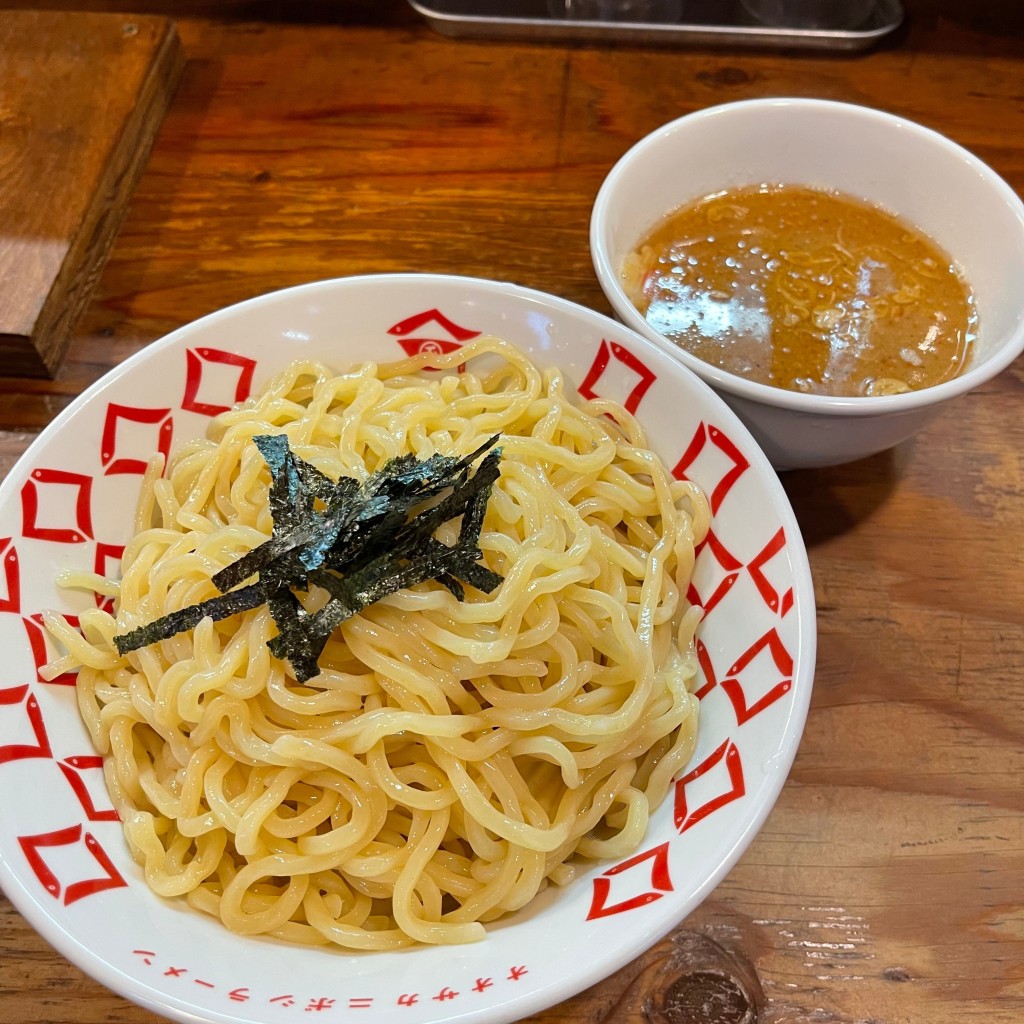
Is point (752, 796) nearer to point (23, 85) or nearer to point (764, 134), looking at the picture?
point (764, 134)

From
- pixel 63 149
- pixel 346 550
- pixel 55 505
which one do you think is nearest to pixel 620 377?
pixel 346 550

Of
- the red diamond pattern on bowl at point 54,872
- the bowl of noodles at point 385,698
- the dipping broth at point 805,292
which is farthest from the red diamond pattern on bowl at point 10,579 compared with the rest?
the dipping broth at point 805,292

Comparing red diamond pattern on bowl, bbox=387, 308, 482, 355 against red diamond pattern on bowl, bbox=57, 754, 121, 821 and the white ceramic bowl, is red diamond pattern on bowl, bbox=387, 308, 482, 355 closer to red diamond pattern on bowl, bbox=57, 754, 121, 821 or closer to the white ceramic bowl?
the white ceramic bowl

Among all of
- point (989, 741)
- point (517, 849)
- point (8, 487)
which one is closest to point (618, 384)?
point (517, 849)

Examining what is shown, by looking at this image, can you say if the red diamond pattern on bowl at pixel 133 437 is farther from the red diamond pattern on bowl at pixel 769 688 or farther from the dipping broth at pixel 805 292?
the red diamond pattern on bowl at pixel 769 688

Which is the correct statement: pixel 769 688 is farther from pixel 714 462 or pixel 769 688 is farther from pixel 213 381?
pixel 213 381

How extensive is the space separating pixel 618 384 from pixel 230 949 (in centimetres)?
126

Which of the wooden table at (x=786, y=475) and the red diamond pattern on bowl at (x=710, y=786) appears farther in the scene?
the wooden table at (x=786, y=475)

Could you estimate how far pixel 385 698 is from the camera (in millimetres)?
1483

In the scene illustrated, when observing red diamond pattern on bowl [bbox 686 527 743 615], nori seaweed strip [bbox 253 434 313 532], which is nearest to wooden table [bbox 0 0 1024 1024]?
red diamond pattern on bowl [bbox 686 527 743 615]

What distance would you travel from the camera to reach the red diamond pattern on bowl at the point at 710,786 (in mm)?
1345

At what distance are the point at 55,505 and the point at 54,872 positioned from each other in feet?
2.20

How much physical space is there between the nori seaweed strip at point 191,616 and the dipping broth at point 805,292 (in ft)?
3.54

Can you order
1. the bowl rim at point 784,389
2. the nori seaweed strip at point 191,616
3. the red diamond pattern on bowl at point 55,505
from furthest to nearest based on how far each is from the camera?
1. the bowl rim at point 784,389
2. the red diamond pattern on bowl at point 55,505
3. the nori seaweed strip at point 191,616
